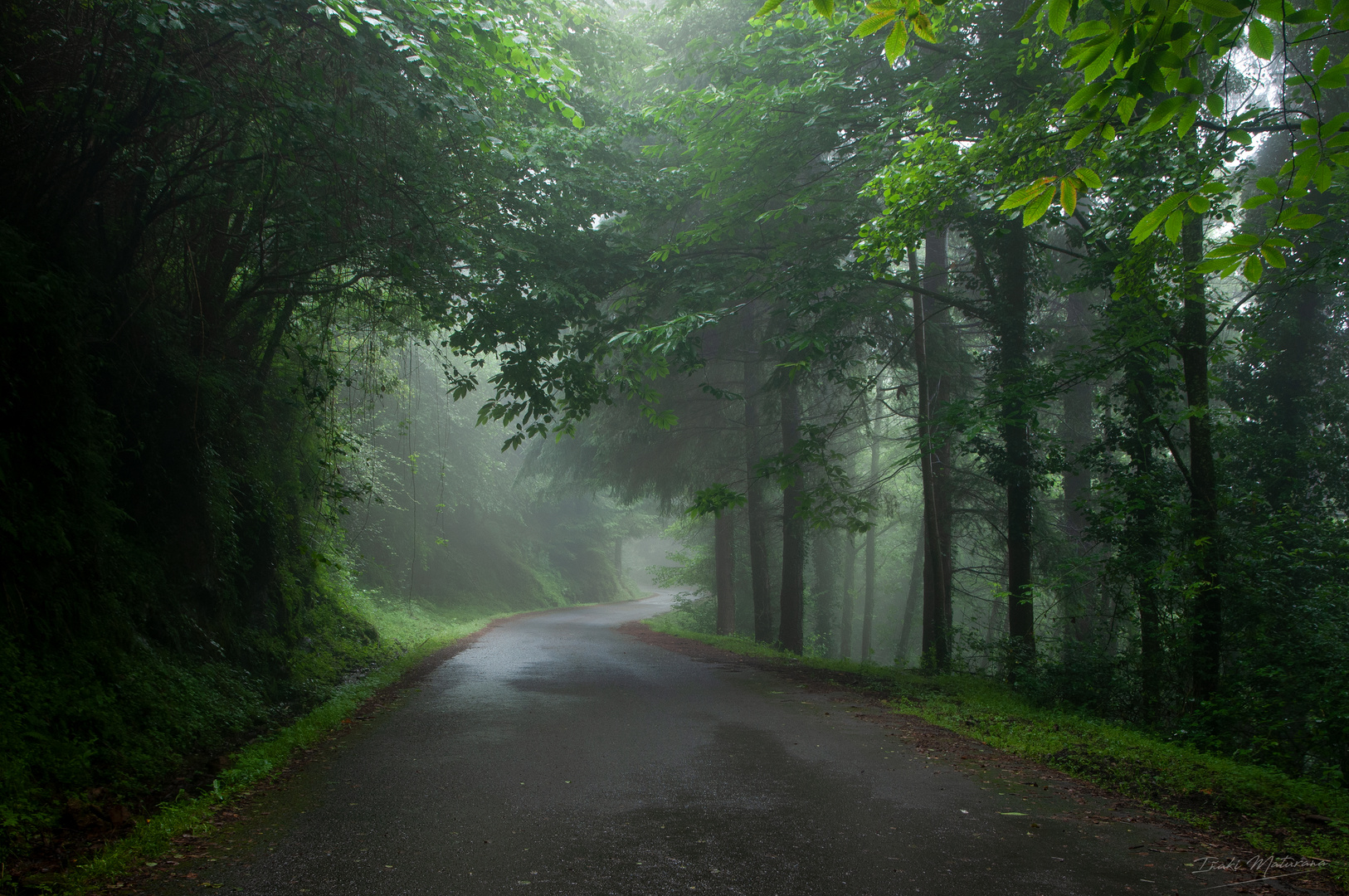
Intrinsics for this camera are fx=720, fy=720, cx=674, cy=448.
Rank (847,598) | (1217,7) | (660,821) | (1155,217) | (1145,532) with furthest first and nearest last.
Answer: (847,598) → (1145,532) → (660,821) → (1155,217) → (1217,7)

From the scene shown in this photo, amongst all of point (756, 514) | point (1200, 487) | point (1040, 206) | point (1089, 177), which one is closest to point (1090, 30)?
point (1089, 177)

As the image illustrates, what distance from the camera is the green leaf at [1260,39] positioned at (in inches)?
93.7

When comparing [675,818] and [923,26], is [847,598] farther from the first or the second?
[923,26]

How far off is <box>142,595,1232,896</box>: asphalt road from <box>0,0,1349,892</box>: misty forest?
0.61 m

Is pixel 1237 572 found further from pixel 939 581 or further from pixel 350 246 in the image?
pixel 350 246

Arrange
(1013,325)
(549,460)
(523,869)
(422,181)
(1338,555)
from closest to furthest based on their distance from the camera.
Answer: (523,869) → (1338,555) → (422,181) → (1013,325) → (549,460)

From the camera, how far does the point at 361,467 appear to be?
58.0ft

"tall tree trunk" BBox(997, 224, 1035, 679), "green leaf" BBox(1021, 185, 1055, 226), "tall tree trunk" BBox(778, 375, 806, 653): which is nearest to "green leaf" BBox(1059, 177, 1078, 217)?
"green leaf" BBox(1021, 185, 1055, 226)

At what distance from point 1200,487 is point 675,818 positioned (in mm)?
8000

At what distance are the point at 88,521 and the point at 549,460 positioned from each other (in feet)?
53.1

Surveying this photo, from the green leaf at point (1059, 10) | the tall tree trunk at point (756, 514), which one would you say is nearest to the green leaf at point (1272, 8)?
the green leaf at point (1059, 10)

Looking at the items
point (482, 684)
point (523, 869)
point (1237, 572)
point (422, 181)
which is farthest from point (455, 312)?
point (1237, 572)

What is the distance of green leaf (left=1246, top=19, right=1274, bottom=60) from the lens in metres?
2.38

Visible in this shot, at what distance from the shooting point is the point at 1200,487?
8.90 metres
